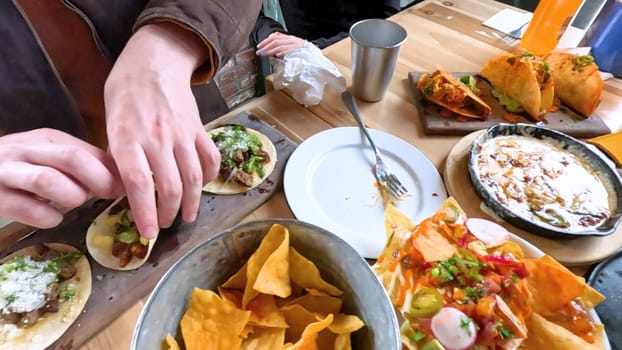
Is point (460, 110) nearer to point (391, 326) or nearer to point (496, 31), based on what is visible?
point (496, 31)

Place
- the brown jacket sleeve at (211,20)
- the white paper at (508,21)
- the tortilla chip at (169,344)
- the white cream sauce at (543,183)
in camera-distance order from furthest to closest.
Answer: the white paper at (508,21) < the white cream sauce at (543,183) < the brown jacket sleeve at (211,20) < the tortilla chip at (169,344)

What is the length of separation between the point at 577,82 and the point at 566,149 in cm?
24

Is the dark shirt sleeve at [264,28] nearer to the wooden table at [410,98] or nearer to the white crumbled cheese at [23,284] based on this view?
the wooden table at [410,98]

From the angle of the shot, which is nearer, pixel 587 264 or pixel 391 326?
pixel 391 326

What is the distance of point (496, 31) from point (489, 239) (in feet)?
3.22

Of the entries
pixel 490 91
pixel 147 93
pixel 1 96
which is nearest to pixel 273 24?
pixel 490 91

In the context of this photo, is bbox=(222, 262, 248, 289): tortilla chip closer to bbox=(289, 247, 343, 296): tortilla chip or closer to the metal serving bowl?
bbox=(289, 247, 343, 296): tortilla chip

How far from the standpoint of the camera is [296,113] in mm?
966

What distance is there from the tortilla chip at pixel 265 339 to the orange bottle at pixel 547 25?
1172 mm

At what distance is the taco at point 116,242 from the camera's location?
2.13 ft

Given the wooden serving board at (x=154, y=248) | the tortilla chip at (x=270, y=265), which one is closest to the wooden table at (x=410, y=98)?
the wooden serving board at (x=154, y=248)

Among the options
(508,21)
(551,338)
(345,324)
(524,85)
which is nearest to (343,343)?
(345,324)

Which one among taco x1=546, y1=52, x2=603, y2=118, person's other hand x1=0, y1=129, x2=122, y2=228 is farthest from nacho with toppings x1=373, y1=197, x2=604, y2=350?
taco x1=546, y1=52, x2=603, y2=118

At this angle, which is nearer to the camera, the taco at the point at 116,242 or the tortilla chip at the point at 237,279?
the tortilla chip at the point at 237,279
